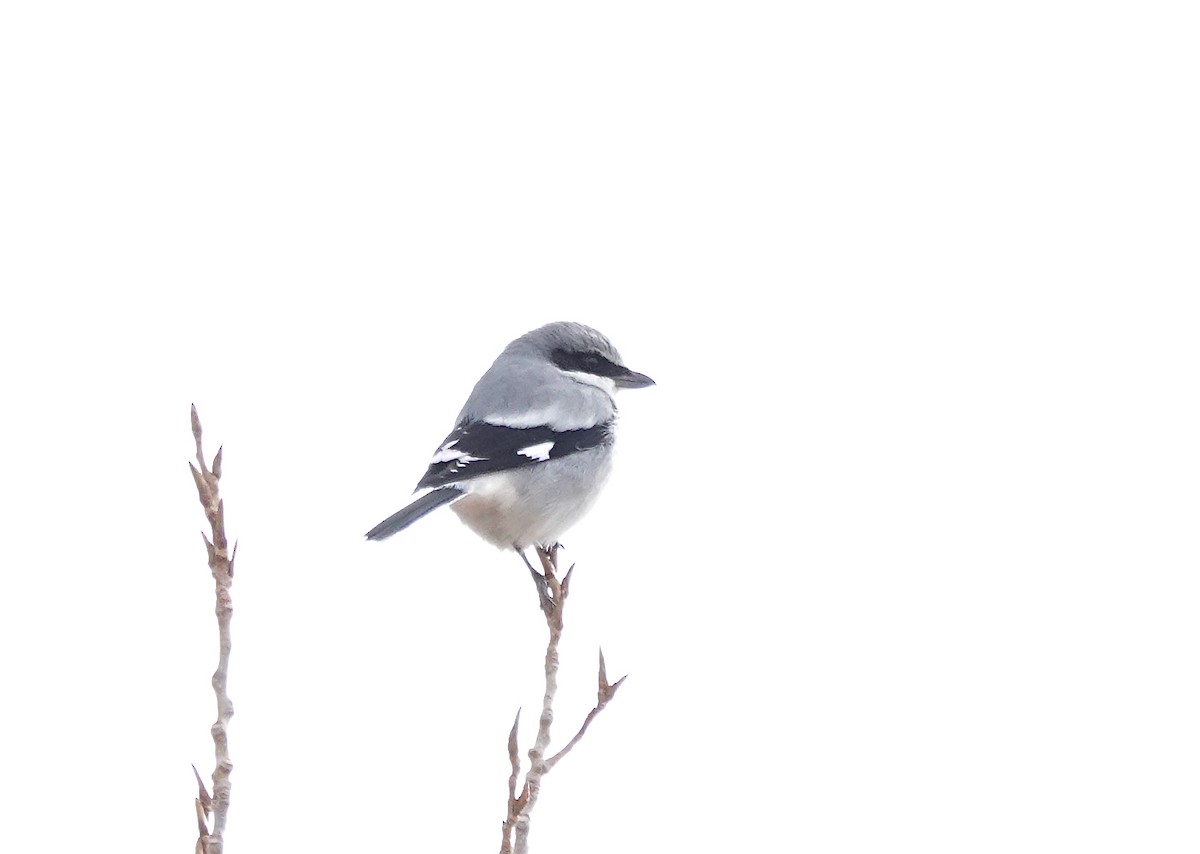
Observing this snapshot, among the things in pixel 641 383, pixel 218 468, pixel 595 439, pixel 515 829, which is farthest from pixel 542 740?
pixel 641 383

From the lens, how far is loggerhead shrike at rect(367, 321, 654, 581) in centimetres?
390

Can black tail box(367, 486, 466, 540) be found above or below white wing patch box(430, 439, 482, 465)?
below

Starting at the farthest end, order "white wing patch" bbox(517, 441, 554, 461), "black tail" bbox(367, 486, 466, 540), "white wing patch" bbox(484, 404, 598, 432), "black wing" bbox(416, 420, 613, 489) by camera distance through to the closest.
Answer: "white wing patch" bbox(484, 404, 598, 432) < "white wing patch" bbox(517, 441, 554, 461) < "black wing" bbox(416, 420, 613, 489) < "black tail" bbox(367, 486, 466, 540)

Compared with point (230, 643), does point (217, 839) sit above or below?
below

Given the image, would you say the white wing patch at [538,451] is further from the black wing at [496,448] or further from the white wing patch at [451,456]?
the white wing patch at [451,456]

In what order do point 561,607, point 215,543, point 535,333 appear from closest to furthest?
point 215,543
point 561,607
point 535,333

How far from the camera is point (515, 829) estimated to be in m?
1.72

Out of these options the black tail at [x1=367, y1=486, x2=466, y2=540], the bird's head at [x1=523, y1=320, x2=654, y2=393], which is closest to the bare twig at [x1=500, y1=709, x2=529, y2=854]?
the black tail at [x1=367, y1=486, x2=466, y2=540]

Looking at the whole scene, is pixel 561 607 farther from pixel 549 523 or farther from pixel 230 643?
pixel 549 523

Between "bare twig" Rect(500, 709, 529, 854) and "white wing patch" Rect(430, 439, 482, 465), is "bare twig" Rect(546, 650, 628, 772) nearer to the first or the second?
"bare twig" Rect(500, 709, 529, 854)

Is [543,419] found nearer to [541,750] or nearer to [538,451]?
[538,451]

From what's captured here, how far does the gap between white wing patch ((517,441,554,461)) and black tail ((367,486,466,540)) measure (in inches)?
10.5

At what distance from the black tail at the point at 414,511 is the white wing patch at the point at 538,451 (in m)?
0.27

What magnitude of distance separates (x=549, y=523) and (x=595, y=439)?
35 centimetres
